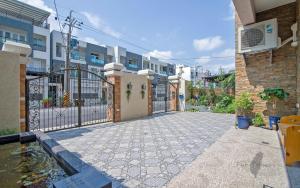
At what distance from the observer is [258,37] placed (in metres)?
5.42

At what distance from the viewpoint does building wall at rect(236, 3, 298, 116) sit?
5406mm

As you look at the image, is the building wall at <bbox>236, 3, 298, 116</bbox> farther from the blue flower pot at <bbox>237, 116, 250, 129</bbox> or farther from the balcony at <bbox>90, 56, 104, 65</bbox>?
the balcony at <bbox>90, 56, 104, 65</bbox>

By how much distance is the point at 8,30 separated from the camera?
1723cm

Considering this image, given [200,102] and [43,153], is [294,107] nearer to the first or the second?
[43,153]

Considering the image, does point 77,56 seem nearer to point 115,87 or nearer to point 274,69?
point 115,87

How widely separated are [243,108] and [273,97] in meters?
0.87

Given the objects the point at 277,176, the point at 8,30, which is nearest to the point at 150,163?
the point at 277,176

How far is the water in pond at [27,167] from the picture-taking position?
1944 millimetres

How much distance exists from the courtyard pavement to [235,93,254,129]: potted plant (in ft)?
3.21

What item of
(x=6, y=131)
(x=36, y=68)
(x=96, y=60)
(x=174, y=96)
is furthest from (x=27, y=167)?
(x=96, y=60)

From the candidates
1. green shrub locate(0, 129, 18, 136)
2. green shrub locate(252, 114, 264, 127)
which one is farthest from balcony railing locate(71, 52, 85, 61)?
green shrub locate(252, 114, 264, 127)

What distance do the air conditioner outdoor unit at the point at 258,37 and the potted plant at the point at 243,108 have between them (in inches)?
57.8

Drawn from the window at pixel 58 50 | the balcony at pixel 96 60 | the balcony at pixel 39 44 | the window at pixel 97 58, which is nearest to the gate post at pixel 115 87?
the balcony at pixel 39 44

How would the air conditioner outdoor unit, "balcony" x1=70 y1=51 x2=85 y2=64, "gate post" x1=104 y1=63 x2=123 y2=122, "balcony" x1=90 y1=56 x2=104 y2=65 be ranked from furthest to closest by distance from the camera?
"balcony" x1=90 y1=56 x2=104 y2=65, "balcony" x1=70 y1=51 x2=85 y2=64, "gate post" x1=104 y1=63 x2=123 y2=122, the air conditioner outdoor unit
